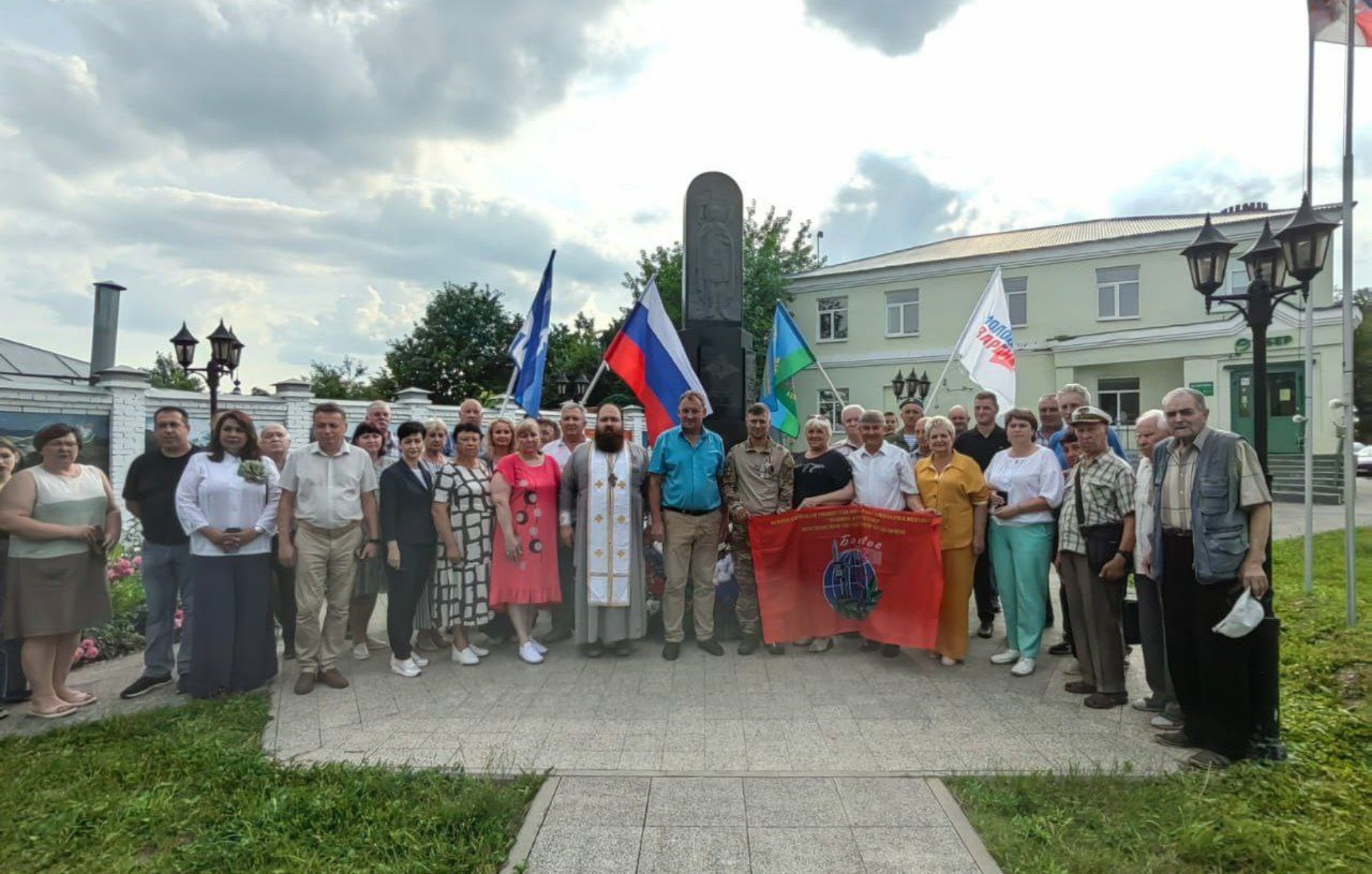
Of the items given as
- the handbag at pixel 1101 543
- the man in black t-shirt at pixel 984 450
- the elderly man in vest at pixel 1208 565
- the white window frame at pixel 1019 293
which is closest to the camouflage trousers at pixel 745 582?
the man in black t-shirt at pixel 984 450

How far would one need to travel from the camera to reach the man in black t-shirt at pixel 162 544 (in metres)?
5.05

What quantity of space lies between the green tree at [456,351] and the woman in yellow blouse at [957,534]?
2779 cm

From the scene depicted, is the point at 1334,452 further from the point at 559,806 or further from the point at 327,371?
the point at 327,371

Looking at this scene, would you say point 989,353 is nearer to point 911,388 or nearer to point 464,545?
point 464,545

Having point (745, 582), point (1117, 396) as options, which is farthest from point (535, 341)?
point (1117, 396)

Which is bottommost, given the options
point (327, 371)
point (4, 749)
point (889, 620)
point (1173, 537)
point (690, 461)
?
point (4, 749)

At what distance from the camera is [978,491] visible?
5.47 m

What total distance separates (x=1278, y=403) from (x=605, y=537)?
22209 mm

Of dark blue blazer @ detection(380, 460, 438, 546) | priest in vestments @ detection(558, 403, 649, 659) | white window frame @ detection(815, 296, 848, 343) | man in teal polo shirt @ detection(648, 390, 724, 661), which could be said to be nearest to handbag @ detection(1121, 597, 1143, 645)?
man in teal polo shirt @ detection(648, 390, 724, 661)

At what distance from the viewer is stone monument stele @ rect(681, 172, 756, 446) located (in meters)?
6.85

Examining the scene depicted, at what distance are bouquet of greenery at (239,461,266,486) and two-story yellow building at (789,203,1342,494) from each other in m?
21.2

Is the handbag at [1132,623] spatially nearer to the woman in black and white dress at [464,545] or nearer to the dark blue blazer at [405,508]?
the woman in black and white dress at [464,545]

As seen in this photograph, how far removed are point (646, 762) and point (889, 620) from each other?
8.43ft

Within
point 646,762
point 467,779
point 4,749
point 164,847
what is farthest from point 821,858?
point 4,749
